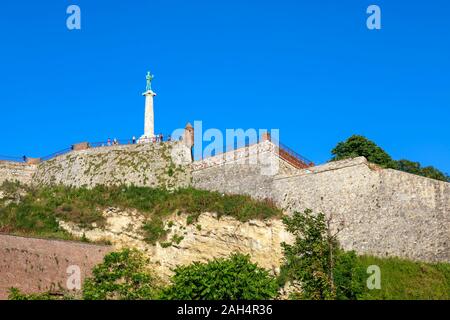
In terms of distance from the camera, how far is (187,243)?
140ft

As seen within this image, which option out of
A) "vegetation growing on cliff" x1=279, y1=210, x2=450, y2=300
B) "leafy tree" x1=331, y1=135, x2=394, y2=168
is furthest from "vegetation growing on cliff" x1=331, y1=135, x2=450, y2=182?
"vegetation growing on cliff" x1=279, y1=210, x2=450, y2=300

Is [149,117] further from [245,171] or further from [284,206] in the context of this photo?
[284,206]

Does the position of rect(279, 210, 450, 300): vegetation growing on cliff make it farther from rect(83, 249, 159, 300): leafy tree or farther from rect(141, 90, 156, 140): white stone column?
rect(141, 90, 156, 140): white stone column

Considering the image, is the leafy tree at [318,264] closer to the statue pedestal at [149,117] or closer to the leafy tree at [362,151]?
the leafy tree at [362,151]

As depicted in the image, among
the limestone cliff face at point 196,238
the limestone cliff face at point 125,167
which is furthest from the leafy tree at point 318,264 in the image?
the limestone cliff face at point 125,167

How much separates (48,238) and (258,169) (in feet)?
45.0

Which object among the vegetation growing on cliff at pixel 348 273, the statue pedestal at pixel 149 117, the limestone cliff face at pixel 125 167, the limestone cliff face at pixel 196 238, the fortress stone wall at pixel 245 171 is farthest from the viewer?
the statue pedestal at pixel 149 117

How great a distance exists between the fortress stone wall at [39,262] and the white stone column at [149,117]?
16125mm

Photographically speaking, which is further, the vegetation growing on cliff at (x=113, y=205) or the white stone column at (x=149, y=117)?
the white stone column at (x=149, y=117)

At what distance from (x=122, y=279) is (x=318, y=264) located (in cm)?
1194

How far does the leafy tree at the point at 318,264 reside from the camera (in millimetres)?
31297

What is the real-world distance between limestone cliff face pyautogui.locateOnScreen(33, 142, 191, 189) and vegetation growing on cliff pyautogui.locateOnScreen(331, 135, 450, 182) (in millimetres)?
12236
